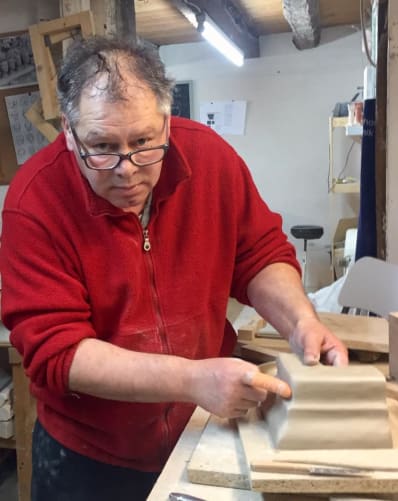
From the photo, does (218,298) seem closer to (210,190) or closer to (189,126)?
(210,190)

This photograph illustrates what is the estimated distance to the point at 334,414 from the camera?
77cm

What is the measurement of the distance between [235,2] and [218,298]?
3465 mm

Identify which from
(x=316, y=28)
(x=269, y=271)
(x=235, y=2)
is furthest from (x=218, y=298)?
(x=316, y=28)

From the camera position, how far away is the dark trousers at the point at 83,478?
1.06m

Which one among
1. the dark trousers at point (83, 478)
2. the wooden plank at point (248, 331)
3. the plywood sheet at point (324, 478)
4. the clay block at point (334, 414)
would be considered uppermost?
the clay block at point (334, 414)

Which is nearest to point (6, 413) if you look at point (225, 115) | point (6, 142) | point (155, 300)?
point (6, 142)

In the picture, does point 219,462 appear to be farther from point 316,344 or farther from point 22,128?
point 22,128

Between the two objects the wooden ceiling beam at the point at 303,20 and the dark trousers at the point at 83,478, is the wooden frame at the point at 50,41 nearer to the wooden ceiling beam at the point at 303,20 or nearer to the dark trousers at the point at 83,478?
the dark trousers at the point at 83,478

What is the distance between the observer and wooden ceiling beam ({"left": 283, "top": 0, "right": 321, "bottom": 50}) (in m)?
3.53

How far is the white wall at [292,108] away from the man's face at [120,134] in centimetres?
414

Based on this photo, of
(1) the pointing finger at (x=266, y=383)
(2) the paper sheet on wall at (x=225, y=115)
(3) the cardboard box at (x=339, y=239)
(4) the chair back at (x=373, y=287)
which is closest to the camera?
(1) the pointing finger at (x=266, y=383)

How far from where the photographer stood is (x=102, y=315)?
3.26 feet

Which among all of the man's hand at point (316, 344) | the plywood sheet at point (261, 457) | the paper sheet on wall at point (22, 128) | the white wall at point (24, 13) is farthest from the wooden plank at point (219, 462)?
the white wall at point (24, 13)

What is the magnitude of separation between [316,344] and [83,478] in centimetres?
53
